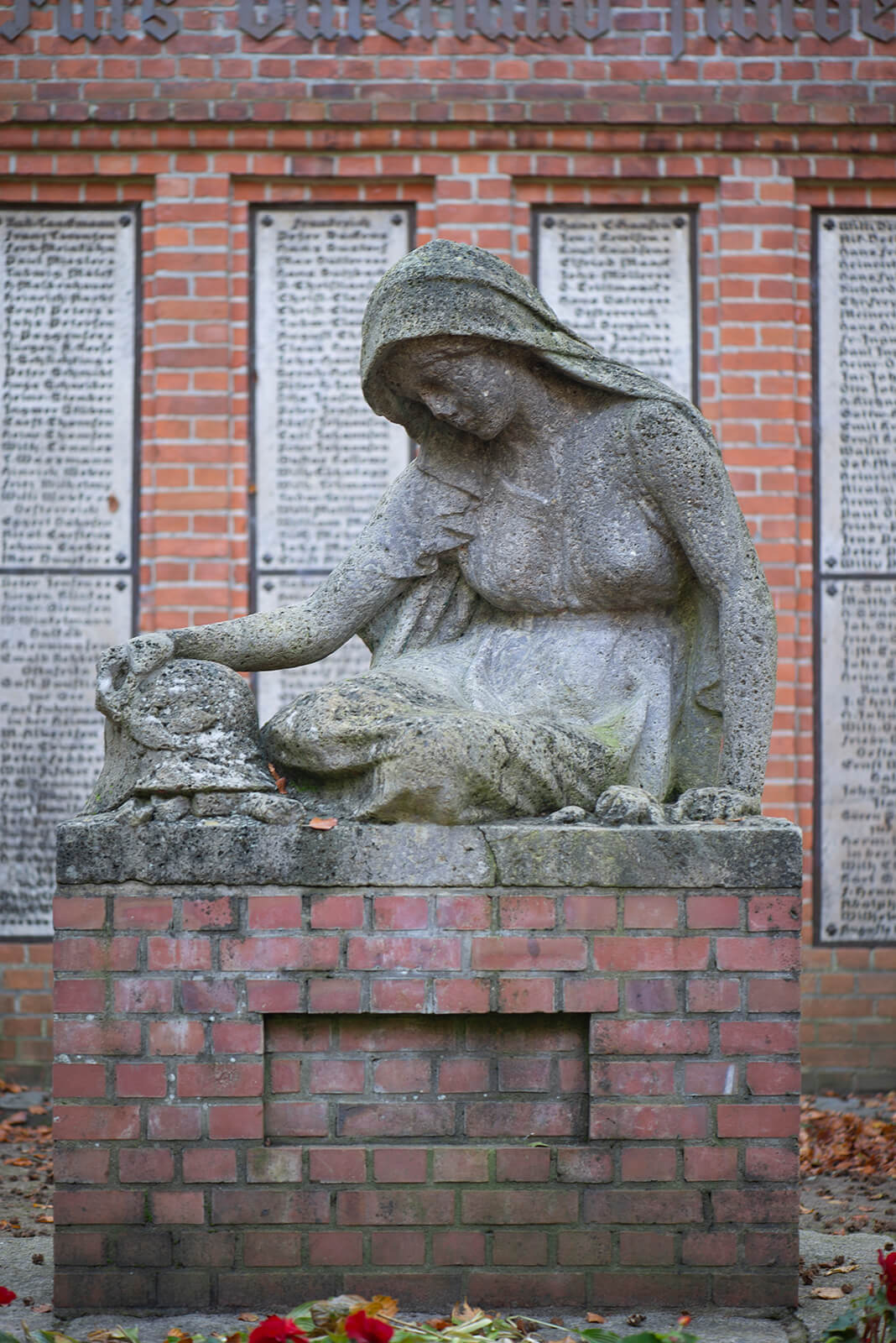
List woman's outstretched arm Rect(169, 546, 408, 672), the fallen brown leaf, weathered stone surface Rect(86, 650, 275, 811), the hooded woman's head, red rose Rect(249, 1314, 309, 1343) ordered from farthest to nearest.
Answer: woman's outstretched arm Rect(169, 546, 408, 672)
the hooded woman's head
weathered stone surface Rect(86, 650, 275, 811)
the fallen brown leaf
red rose Rect(249, 1314, 309, 1343)

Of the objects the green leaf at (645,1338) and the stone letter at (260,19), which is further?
the stone letter at (260,19)

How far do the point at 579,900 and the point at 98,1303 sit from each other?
1280 millimetres

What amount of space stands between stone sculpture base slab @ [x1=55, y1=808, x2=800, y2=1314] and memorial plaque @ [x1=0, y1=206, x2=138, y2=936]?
11.5 feet

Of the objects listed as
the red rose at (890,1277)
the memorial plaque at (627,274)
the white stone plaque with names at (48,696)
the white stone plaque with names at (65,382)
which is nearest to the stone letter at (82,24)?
the white stone plaque with names at (65,382)

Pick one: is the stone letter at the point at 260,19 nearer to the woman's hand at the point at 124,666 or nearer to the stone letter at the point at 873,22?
the stone letter at the point at 873,22

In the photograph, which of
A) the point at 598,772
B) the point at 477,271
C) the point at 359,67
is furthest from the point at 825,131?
the point at 598,772

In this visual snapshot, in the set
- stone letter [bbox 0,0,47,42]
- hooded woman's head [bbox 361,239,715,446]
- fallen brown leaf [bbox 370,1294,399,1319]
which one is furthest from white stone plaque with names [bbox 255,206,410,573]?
fallen brown leaf [bbox 370,1294,399,1319]

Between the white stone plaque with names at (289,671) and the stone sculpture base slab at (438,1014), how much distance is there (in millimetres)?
3363

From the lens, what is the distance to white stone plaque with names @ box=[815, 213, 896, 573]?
680 centimetres

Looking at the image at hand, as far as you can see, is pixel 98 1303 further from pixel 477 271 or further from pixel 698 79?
pixel 698 79

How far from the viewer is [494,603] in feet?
12.8

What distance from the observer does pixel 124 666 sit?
3584 mm

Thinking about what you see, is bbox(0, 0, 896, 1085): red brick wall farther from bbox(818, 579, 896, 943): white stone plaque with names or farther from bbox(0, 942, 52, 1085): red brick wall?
bbox(0, 942, 52, 1085): red brick wall

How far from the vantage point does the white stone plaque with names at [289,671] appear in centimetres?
675
